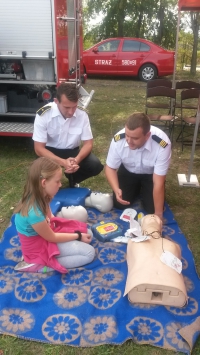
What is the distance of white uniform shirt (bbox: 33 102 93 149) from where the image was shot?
378cm

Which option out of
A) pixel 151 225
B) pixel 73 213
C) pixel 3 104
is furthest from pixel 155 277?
pixel 3 104

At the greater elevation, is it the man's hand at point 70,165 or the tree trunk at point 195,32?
the tree trunk at point 195,32

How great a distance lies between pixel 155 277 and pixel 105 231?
3.17ft

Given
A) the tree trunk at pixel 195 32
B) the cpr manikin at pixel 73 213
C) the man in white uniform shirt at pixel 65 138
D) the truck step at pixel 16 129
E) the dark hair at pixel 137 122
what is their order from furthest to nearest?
the tree trunk at pixel 195 32 < the truck step at pixel 16 129 < the man in white uniform shirt at pixel 65 138 < the cpr manikin at pixel 73 213 < the dark hair at pixel 137 122

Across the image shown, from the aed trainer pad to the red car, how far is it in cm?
977

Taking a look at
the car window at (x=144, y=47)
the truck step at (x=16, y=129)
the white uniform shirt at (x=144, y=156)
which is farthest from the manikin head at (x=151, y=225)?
the car window at (x=144, y=47)

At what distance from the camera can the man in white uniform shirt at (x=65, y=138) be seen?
3.72 meters

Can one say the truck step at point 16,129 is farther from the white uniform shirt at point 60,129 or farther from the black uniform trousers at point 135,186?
the black uniform trousers at point 135,186

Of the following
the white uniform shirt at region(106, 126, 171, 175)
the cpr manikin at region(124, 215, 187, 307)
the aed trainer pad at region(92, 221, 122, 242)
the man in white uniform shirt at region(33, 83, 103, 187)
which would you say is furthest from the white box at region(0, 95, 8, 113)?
the cpr manikin at region(124, 215, 187, 307)

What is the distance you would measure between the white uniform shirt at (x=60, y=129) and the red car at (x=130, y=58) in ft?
28.6

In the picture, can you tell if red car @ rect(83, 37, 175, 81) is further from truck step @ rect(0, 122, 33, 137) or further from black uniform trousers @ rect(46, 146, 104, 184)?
black uniform trousers @ rect(46, 146, 104, 184)

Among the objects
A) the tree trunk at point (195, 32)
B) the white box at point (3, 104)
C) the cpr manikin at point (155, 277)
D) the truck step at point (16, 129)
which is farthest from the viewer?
the tree trunk at point (195, 32)

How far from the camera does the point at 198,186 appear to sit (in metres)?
4.41

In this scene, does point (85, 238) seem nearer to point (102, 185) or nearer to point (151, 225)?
point (151, 225)
